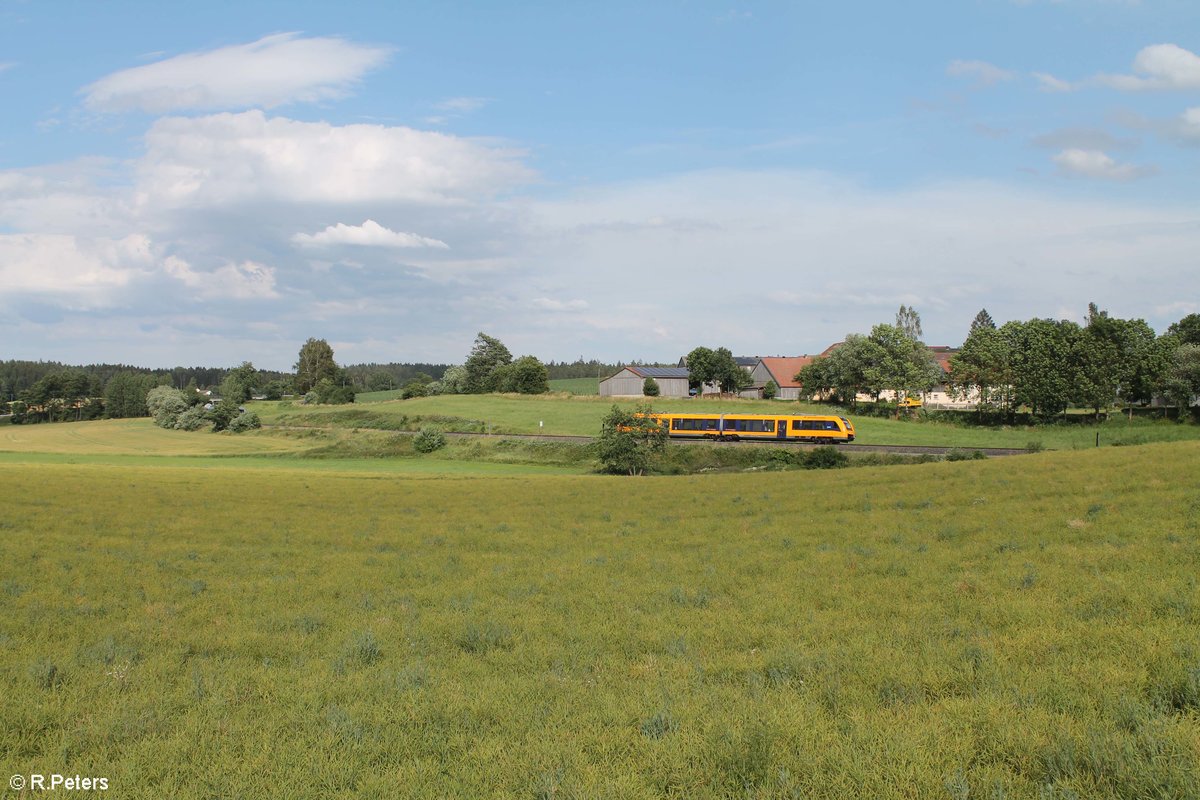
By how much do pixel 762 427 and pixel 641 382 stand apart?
194ft

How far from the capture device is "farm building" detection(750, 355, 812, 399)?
127375mm

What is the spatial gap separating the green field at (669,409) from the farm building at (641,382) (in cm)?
1212

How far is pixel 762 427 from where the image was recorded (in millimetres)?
71000

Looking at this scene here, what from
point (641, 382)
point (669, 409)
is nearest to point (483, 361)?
point (641, 382)

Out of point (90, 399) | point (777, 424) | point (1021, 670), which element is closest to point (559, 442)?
point (777, 424)

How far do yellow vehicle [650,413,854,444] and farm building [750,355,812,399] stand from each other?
54.2 m

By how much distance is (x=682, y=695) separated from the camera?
25.1 feet

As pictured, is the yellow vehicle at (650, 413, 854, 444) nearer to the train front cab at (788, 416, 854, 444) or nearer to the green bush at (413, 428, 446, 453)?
the train front cab at (788, 416, 854, 444)

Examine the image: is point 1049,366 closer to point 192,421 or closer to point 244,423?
point 244,423

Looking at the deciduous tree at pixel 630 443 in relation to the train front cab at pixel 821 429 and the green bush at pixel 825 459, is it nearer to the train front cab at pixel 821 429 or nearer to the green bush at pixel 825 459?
the green bush at pixel 825 459

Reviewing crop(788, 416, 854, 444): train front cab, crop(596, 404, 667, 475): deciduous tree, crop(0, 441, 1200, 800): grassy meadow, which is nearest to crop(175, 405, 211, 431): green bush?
crop(596, 404, 667, 475): deciduous tree

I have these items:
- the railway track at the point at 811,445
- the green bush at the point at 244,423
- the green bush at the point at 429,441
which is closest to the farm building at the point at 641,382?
the railway track at the point at 811,445

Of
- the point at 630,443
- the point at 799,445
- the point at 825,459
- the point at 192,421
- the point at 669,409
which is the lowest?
the point at 825,459

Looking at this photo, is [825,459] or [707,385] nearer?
[825,459]
